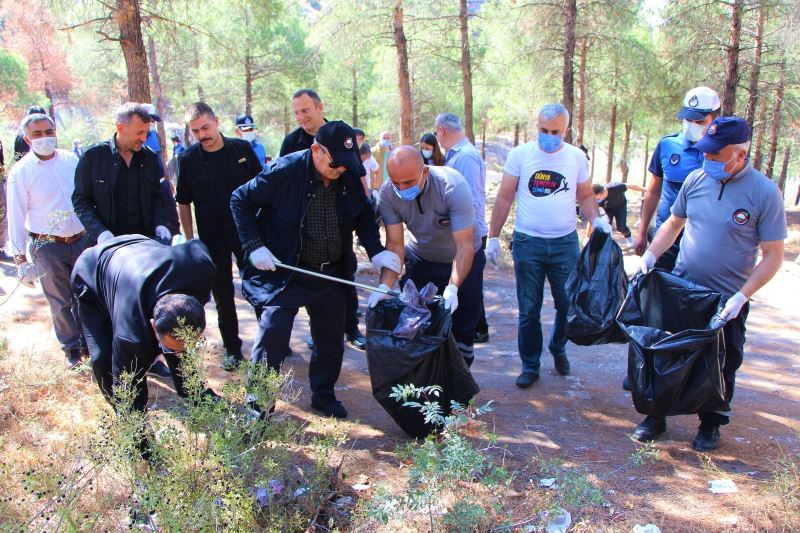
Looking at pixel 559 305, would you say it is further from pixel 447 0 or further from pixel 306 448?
pixel 447 0

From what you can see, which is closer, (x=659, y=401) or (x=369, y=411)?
(x=659, y=401)

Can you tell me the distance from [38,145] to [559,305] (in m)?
3.76

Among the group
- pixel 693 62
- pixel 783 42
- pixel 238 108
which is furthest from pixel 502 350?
pixel 238 108

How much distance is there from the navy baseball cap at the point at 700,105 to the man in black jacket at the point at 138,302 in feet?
10.2

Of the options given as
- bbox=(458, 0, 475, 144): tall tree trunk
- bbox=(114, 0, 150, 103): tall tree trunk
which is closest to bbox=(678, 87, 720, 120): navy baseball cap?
bbox=(114, 0, 150, 103): tall tree trunk

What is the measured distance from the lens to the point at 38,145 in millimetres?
4105

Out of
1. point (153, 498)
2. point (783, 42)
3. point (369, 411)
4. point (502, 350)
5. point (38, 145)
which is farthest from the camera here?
point (783, 42)

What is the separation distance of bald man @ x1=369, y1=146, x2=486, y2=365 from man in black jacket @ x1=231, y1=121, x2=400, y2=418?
0.54ft

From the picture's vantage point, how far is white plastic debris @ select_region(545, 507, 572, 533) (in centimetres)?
243

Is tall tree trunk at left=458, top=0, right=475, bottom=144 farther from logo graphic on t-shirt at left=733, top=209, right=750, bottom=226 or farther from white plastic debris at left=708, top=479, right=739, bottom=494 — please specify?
white plastic debris at left=708, top=479, right=739, bottom=494

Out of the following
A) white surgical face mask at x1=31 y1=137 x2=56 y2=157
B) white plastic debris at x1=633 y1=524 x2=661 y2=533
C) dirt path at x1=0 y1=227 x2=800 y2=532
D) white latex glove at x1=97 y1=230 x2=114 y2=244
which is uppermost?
white surgical face mask at x1=31 y1=137 x2=56 y2=157

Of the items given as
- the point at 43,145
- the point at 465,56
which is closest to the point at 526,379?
the point at 43,145

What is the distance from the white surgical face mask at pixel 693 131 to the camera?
3873mm

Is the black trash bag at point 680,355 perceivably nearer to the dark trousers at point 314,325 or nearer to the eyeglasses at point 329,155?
the dark trousers at point 314,325
